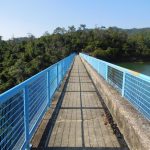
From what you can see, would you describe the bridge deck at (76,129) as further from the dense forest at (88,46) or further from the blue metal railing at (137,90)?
the dense forest at (88,46)

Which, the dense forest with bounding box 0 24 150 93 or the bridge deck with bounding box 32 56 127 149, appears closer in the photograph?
the bridge deck with bounding box 32 56 127 149

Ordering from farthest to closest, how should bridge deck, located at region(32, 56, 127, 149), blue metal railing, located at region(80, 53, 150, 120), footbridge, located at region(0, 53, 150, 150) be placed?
1. blue metal railing, located at region(80, 53, 150, 120)
2. bridge deck, located at region(32, 56, 127, 149)
3. footbridge, located at region(0, 53, 150, 150)

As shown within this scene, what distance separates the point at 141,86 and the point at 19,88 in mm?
2574

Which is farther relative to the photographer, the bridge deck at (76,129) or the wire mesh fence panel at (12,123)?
the bridge deck at (76,129)

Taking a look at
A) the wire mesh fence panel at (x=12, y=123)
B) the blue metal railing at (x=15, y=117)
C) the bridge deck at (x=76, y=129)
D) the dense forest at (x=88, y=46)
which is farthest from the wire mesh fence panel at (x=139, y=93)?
the dense forest at (x=88, y=46)

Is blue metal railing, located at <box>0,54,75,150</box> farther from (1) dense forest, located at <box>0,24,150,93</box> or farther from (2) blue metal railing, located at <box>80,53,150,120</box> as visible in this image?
(1) dense forest, located at <box>0,24,150,93</box>

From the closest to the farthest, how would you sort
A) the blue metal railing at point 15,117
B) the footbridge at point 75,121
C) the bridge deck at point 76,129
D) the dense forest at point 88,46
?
the blue metal railing at point 15,117 → the footbridge at point 75,121 → the bridge deck at point 76,129 → the dense forest at point 88,46

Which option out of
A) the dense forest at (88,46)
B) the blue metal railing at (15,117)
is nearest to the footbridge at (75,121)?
the blue metal railing at (15,117)

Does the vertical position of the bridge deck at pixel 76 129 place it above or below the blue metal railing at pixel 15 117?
below

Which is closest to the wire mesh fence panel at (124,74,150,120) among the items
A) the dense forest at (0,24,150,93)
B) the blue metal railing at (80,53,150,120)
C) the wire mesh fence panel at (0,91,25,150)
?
the blue metal railing at (80,53,150,120)

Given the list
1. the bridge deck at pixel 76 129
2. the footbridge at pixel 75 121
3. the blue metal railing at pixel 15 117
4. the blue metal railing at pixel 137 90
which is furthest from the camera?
the blue metal railing at pixel 137 90

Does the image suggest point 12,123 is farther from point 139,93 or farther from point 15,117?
point 139,93

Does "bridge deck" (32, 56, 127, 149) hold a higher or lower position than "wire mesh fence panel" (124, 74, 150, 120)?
lower

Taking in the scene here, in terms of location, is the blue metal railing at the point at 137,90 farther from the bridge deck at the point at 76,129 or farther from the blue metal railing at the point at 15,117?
the blue metal railing at the point at 15,117
